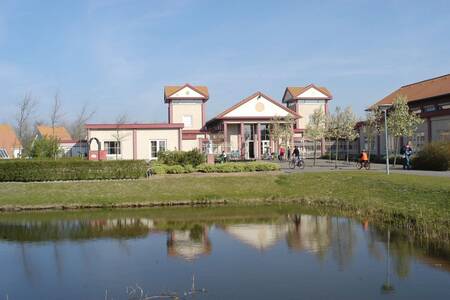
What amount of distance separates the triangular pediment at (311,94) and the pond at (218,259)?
39.8m

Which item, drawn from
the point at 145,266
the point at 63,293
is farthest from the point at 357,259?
the point at 63,293

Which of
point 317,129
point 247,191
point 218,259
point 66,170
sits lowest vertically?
point 218,259

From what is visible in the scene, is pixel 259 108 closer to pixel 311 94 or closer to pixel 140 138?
pixel 140 138

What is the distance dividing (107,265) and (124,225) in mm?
5557

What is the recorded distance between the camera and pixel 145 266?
35.3 feet

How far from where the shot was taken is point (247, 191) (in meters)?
22.7

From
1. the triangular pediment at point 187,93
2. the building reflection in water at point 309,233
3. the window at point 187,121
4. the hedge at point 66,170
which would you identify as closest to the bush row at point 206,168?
the hedge at point 66,170

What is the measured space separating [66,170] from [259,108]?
24.4m

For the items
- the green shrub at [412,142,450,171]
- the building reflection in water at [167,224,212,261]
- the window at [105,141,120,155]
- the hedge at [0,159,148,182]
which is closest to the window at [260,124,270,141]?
the window at [105,141,120,155]

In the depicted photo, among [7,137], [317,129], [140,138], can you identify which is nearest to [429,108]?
[317,129]

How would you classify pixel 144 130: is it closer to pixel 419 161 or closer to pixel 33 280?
pixel 419 161

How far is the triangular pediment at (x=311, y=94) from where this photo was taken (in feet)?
184

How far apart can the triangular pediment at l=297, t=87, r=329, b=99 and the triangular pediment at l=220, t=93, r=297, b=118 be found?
10.8 meters

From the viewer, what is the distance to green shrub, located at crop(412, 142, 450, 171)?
26.3 meters
